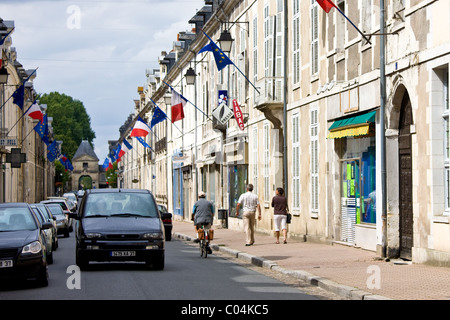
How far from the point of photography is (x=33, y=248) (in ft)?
47.7

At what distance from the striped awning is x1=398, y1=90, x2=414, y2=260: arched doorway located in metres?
1.18

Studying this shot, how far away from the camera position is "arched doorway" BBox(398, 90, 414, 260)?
1905 centimetres

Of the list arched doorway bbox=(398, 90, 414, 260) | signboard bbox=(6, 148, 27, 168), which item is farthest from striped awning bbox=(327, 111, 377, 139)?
signboard bbox=(6, 148, 27, 168)

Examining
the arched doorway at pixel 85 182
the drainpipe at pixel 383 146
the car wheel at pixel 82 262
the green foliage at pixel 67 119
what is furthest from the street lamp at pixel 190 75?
the arched doorway at pixel 85 182

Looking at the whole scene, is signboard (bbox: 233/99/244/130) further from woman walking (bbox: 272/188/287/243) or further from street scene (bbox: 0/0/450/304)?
woman walking (bbox: 272/188/287/243)

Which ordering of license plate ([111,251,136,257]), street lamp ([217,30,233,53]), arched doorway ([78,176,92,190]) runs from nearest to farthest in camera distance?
1. license plate ([111,251,136,257])
2. street lamp ([217,30,233,53])
3. arched doorway ([78,176,92,190])

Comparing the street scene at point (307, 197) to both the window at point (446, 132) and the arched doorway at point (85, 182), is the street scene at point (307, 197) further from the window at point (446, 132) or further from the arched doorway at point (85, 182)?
the arched doorway at point (85, 182)

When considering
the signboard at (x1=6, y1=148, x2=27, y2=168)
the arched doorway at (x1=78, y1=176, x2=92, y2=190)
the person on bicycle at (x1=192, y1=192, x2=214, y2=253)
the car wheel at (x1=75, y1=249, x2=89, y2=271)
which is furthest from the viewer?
the arched doorway at (x1=78, y1=176, x2=92, y2=190)

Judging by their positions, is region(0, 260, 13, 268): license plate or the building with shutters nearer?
region(0, 260, 13, 268): license plate

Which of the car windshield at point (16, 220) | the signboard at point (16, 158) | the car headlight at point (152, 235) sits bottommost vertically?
the car headlight at point (152, 235)

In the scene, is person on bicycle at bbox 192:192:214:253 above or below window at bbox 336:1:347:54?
below

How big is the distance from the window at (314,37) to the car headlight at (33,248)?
13.3 meters

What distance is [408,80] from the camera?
18.5m

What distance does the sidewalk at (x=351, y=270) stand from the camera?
1312 cm
